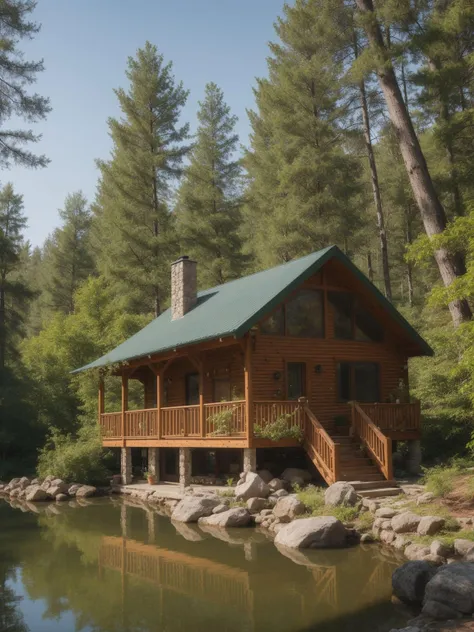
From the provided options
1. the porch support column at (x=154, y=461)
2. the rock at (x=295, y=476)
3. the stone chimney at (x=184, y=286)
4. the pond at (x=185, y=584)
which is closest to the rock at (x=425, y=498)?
the pond at (x=185, y=584)

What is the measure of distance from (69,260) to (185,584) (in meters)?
39.6

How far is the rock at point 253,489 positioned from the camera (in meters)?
14.9

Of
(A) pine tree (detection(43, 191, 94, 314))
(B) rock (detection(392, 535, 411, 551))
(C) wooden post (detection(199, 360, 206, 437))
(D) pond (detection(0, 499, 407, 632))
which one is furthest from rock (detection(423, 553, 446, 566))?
→ (A) pine tree (detection(43, 191, 94, 314))

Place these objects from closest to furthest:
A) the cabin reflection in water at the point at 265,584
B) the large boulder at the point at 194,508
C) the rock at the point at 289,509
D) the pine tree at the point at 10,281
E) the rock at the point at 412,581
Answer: the cabin reflection in water at the point at 265,584 < the rock at the point at 412,581 < the rock at the point at 289,509 < the large boulder at the point at 194,508 < the pine tree at the point at 10,281

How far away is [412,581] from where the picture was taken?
814 centimetres

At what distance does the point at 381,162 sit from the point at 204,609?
36116mm

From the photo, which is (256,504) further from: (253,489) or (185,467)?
(185,467)

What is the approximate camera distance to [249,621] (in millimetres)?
7551

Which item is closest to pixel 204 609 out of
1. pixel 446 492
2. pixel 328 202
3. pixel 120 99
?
pixel 446 492

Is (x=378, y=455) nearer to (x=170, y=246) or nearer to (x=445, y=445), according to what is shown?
(x=445, y=445)

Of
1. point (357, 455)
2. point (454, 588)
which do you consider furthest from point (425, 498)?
point (454, 588)

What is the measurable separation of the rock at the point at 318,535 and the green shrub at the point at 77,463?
471 inches

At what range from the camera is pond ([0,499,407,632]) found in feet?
25.1

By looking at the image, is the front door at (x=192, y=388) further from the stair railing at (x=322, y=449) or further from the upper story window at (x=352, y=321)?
the stair railing at (x=322, y=449)
